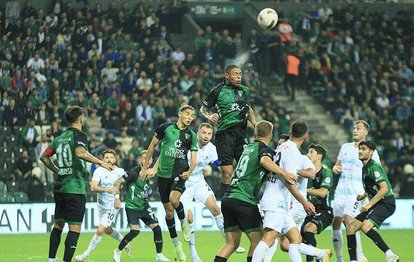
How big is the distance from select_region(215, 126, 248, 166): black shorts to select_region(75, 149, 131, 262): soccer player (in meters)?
2.38

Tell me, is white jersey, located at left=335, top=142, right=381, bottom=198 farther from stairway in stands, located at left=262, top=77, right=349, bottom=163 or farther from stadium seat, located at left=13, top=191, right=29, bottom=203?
stairway in stands, located at left=262, top=77, right=349, bottom=163

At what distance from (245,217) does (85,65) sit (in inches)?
648

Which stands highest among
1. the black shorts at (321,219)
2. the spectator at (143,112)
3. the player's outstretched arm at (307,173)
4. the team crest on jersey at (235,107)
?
the team crest on jersey at (235,107)

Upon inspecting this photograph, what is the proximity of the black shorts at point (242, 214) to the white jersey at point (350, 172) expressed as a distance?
12.7 ft

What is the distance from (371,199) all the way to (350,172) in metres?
1.77

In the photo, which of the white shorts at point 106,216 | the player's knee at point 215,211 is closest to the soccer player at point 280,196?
the player's knee at point 215,211

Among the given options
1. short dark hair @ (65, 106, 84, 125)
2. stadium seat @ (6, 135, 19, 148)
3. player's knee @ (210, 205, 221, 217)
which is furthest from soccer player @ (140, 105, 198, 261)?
stadium seat @ (6, 135, 19, 148)

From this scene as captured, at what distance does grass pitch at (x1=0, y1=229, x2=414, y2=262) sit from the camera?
53.5 feet

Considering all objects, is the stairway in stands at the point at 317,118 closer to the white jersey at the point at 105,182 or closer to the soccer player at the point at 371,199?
the white jersey at the point at 105,182

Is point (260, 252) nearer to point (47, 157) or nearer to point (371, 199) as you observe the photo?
point (371, 199)

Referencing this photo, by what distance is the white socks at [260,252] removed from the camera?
1145 cm

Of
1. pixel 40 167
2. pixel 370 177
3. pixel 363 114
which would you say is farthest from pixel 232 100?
pixel 363 114

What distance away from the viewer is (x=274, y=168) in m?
11.3

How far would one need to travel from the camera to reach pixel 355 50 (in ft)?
104
